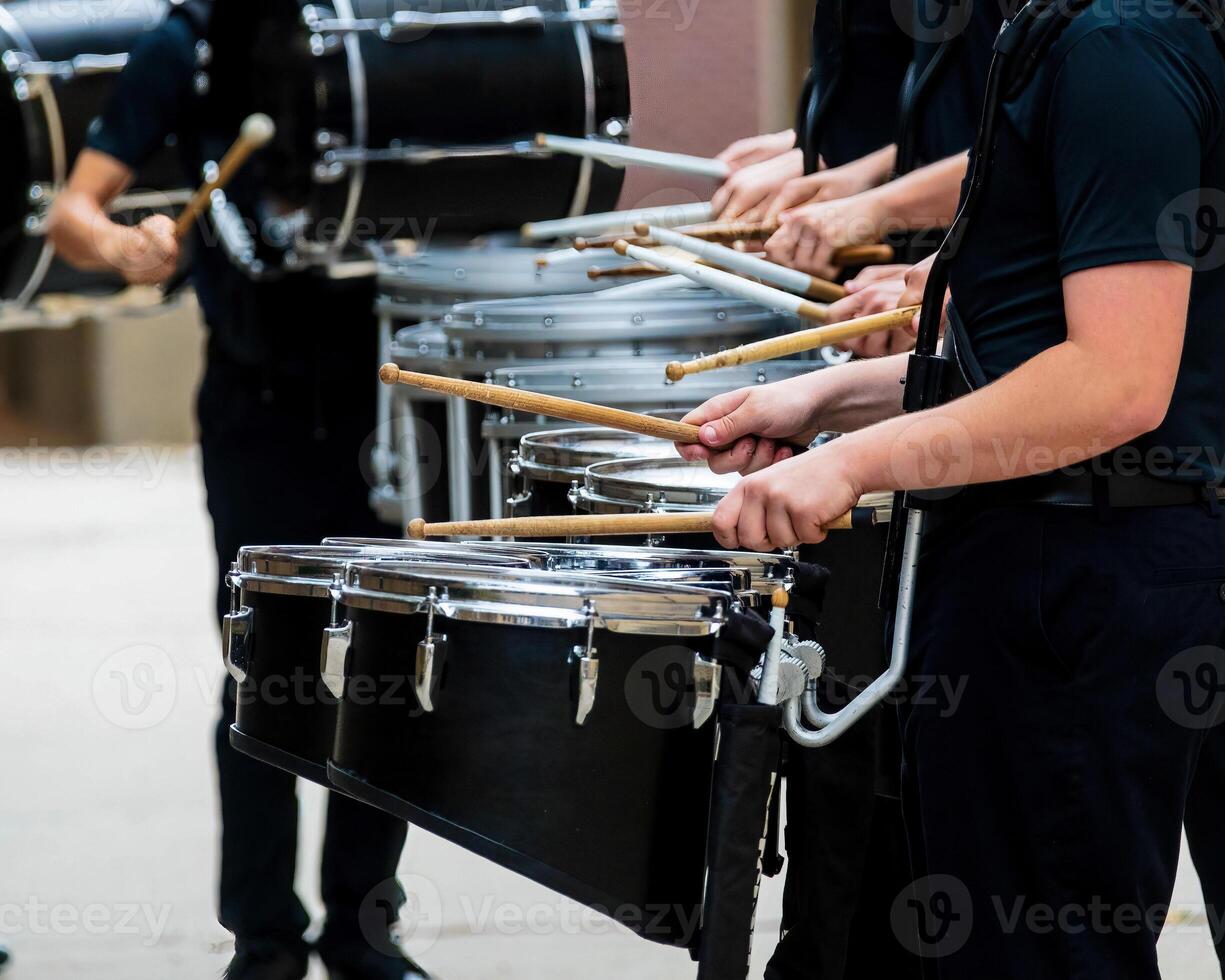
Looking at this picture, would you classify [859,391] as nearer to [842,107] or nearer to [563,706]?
[563,706]

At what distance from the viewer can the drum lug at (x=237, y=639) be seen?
1.77 m

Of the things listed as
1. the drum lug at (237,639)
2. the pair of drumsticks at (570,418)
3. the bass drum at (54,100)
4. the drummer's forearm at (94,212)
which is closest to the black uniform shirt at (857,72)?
the pair of drumsticks at (570,418)

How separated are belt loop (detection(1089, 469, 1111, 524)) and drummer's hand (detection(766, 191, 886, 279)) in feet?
2.65

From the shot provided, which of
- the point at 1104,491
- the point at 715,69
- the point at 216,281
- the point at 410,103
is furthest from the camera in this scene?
the point at 715,69

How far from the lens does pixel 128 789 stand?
363 centimetres

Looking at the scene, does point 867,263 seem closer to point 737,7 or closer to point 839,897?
point 839,897

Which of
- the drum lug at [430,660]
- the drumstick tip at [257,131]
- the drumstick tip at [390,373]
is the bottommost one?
the drum lug at [430,660]

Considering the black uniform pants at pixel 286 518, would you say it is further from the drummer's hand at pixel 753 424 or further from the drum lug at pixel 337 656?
the drummer's hand at pixel 753 424

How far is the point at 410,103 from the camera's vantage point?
3.10m

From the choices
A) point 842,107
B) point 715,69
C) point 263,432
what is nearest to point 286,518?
point 263,432

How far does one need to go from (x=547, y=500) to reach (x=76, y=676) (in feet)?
9.11

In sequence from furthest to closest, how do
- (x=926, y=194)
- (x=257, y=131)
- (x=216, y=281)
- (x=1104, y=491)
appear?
1. (x=216, y=281)
2. (x=257, y=131)
3. (x=926, y=194)
4. (x=1104, y=491)

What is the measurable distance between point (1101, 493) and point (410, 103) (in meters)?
1.98

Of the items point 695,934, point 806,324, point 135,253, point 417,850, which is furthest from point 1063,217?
point 417,850
